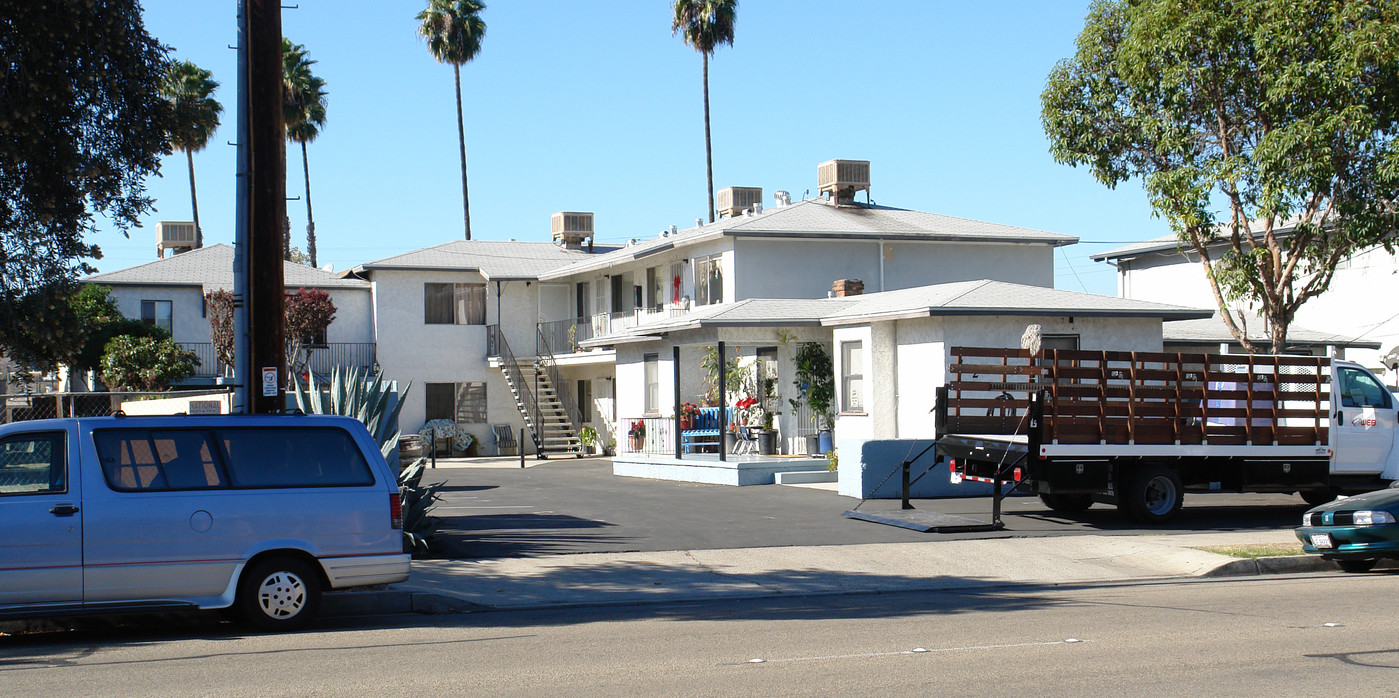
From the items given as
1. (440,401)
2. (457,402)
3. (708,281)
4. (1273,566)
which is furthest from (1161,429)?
(440,401)

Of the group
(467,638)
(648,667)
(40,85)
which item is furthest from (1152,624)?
(40,85)

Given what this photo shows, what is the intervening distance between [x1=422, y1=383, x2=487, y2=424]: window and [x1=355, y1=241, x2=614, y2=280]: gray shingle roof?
12.4ft

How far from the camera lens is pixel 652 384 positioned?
3134 cm

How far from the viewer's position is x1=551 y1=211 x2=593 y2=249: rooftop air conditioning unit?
45.9m

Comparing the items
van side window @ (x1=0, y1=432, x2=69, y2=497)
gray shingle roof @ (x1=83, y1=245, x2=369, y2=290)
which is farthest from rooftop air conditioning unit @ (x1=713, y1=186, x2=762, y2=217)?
van side window @ (x1=0, y1=432, x2=69, y2=497)

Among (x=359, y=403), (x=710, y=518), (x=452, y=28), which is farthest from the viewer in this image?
(x=452, y=28)

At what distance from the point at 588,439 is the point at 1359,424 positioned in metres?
23.4

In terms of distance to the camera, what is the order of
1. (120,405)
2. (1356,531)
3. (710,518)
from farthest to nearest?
(120,405)
(710,518)
(1356,531)

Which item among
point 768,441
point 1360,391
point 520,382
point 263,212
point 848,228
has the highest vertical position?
point 848,228

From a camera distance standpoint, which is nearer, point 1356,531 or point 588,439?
point 1356,531

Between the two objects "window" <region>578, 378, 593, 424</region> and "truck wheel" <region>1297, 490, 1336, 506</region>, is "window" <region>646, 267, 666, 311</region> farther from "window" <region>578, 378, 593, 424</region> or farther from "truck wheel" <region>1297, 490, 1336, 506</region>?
"truck wheel" <region>1297, 490, 1336, 506</region>

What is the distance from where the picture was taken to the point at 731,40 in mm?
50812

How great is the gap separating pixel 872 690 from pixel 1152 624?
371 centimetres

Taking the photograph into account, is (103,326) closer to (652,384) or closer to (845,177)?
(652,384)
